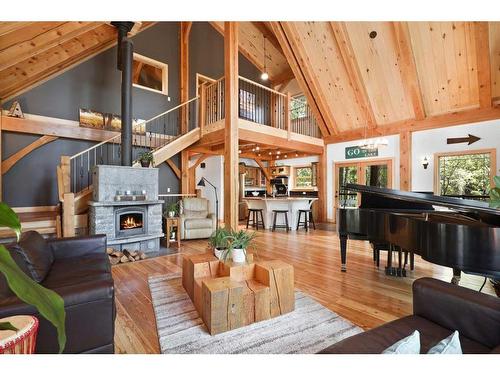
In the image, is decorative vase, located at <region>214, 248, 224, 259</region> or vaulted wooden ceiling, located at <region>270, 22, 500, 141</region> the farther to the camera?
vaulted wooden ceiling, located at <region>270, 22, 500, 141</region>

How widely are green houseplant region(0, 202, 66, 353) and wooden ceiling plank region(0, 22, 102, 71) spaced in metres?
4.29

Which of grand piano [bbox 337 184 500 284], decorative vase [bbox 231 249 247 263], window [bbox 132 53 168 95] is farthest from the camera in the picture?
window [bbox 132 53 168 95]

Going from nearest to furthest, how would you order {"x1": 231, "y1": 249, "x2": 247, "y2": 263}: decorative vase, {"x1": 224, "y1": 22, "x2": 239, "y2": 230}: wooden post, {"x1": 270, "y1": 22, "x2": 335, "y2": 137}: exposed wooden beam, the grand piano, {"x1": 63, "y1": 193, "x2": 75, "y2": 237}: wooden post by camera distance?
1. the grand piano
2. {"x1": 231, "y1": 249, "x2": 247, "y2": 263}: decorative vase
3. {"x1": 63, "y1": 193, "x2": 75, "y2": 237}: wooden post
4. {"x1": 224, "y1": 22, "x2": 239, "y2": 230}: wooden post
5. {"x1": 270, "y1": 22, "x2": 335, "y2": 137}: exposed wooden beam

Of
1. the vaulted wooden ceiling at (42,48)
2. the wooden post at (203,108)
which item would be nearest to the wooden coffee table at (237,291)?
the vaulted wooden ceiling at (42,48)

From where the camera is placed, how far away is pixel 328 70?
21.8 ft

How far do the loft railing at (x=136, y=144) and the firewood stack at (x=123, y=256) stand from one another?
75.9 inches

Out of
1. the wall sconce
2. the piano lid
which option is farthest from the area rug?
the wall sconce

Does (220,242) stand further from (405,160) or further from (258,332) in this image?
(405,160)

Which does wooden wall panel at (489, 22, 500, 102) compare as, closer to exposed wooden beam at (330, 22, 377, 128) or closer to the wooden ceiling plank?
exposed wooden beam at (330, 22, 377, 128)

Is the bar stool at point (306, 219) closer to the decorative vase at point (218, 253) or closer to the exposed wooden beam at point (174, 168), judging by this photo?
the exposed wooden beam at point (174, 168)

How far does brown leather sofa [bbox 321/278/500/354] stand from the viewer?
1.19 m

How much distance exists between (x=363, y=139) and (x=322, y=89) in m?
1.86

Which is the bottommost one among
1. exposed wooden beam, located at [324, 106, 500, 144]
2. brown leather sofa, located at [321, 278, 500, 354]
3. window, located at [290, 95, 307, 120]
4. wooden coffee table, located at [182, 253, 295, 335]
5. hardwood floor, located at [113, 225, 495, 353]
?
hardwood floor, located at [113, 225, 495, 353]

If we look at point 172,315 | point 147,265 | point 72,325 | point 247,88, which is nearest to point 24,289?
point 72,325
